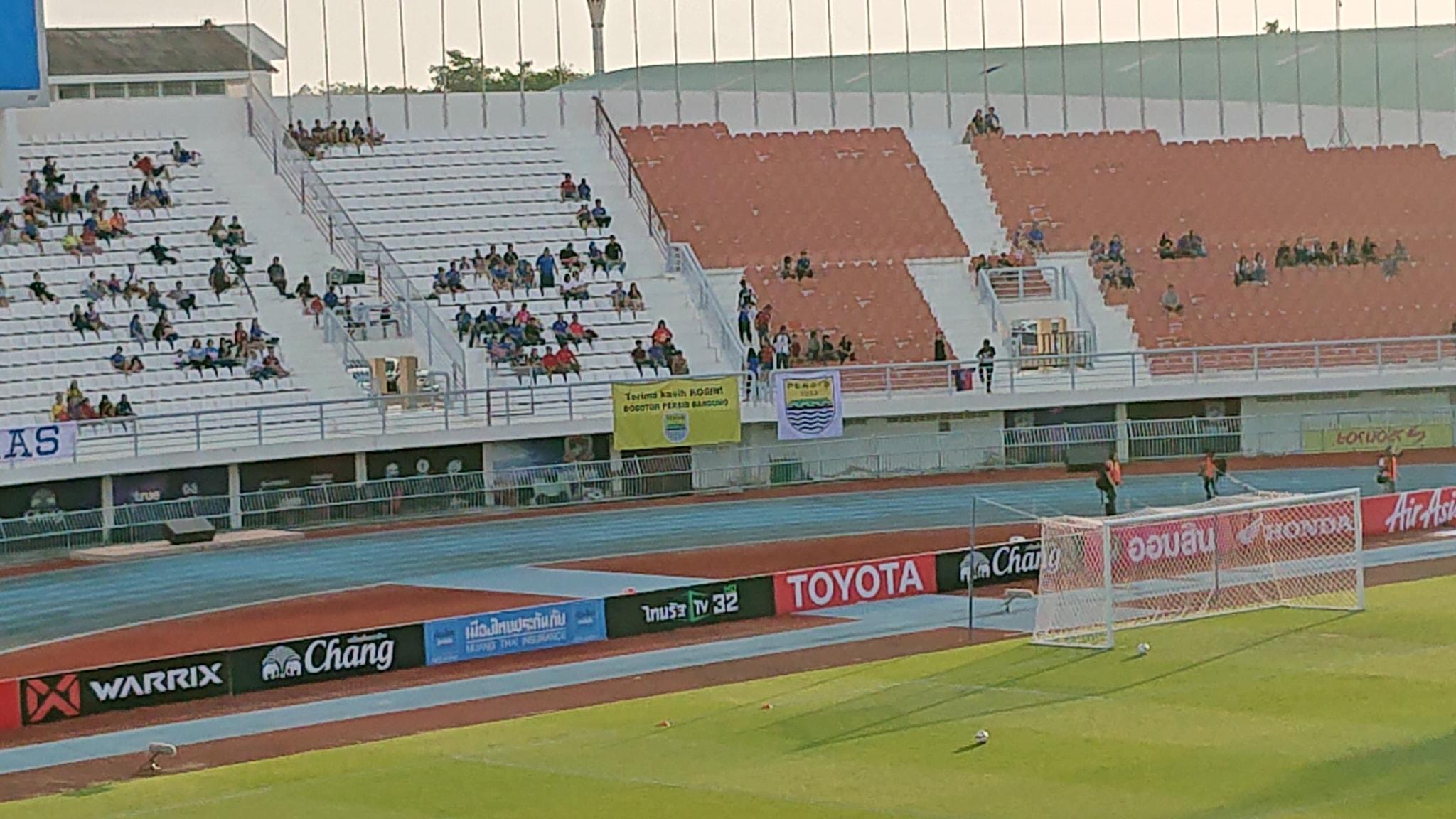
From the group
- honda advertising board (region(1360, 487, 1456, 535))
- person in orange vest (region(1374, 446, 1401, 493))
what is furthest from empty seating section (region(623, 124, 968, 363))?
honda advertising board (region(1360, 487, 1456, 535))

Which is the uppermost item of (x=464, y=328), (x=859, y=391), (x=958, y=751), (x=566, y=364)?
(x=464, y=328)

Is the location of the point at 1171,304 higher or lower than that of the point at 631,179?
lower

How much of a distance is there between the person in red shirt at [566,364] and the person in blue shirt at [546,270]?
297 centimetres

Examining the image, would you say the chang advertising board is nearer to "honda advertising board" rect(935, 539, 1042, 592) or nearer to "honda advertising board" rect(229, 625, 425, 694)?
"honda advertising board" rect(229, 625, 425, 694)

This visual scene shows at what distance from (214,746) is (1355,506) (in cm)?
1353

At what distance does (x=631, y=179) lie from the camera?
48.9 metres

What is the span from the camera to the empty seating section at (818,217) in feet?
149

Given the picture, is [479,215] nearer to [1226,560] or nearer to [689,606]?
[689,606]

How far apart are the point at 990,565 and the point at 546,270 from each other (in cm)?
1761

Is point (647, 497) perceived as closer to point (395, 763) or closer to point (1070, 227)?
point (1070, 227)

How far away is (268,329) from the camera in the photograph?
40594 millimetres

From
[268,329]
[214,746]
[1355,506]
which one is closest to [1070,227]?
[268,329]

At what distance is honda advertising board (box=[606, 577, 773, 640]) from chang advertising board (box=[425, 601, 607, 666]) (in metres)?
0.24

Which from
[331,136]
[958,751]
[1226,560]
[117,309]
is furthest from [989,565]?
[331,136]
